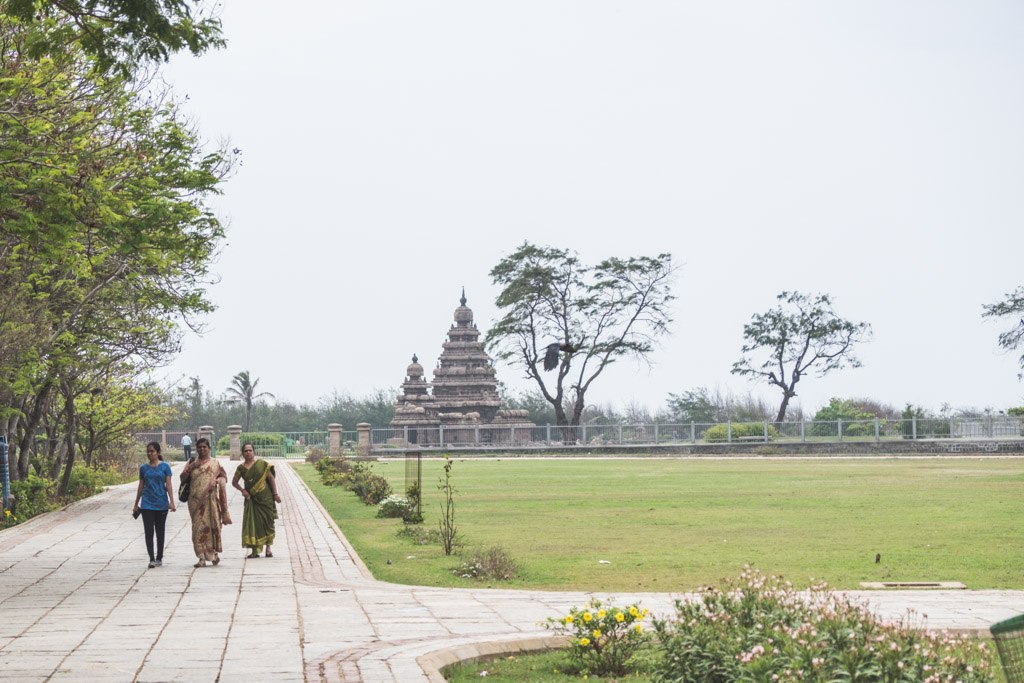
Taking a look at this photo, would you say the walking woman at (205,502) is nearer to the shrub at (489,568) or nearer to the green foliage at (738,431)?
the shrub at (489,568)

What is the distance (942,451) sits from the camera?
57.1 m

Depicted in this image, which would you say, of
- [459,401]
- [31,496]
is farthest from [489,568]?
[459,401]

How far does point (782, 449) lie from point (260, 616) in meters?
51.4

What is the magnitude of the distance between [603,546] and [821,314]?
6029 cm

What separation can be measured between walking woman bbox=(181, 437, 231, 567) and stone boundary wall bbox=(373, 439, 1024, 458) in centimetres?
4302

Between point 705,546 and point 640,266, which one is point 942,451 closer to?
point 640,266

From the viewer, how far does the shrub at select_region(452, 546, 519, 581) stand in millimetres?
14430

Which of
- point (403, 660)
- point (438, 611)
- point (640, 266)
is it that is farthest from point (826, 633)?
point (640, 266)

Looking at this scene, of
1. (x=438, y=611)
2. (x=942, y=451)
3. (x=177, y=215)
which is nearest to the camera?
(x=438, y=611)

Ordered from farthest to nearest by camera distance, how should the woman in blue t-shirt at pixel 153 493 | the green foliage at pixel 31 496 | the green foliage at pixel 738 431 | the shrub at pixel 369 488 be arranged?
the green foliage at pixel 738 431 < the shrub at pixel 369 488 < the green foliage at pixel 31 496 < the woman in blue t-shirt at pixel 153 493

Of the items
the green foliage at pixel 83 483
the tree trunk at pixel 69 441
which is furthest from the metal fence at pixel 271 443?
the tree trunk at pixel 69 441

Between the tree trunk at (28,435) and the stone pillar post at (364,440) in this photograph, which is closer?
the tree trunk at (28,435)

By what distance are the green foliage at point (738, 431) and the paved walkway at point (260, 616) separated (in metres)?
49.1

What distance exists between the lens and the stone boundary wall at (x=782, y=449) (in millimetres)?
55969
